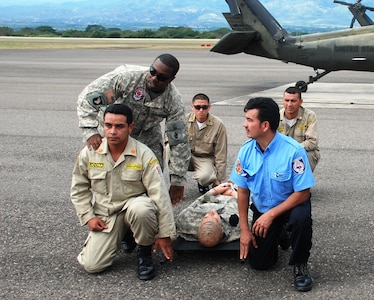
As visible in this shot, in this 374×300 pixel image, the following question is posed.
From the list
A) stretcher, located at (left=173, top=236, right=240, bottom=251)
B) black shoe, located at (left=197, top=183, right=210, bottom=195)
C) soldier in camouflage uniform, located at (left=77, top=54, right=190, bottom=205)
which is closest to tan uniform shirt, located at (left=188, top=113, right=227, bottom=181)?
black shoe, located at (left=197, top=183, right=210, bottom=195)

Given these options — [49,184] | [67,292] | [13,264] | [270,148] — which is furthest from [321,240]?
[49,184]

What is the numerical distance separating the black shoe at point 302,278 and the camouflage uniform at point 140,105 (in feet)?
4.10

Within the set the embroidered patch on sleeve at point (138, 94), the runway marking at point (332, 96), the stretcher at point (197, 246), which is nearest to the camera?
the stretcher at point (197, 246)

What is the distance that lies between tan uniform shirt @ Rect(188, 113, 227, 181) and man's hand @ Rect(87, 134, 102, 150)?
203 cm

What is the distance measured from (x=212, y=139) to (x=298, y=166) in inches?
94.4

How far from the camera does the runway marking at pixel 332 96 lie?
12785mm

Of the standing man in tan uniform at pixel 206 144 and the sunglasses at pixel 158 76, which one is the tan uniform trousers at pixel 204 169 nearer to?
the standing man in tan uniform at pixel 206 144

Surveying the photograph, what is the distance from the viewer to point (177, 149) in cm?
476

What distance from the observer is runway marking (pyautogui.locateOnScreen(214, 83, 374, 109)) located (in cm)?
1279

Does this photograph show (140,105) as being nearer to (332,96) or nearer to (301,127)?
(301,127)

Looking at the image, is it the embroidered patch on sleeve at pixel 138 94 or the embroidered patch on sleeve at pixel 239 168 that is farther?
the embroidered patch on sleeve at pixel 138 94

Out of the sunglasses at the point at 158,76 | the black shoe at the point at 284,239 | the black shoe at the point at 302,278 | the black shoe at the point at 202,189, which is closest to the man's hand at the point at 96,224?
the sunglasses at the point at 158,76

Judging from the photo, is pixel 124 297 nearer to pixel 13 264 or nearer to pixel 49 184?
pixel 13 264

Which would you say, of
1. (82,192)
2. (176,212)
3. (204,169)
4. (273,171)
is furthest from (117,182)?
(204,169)
